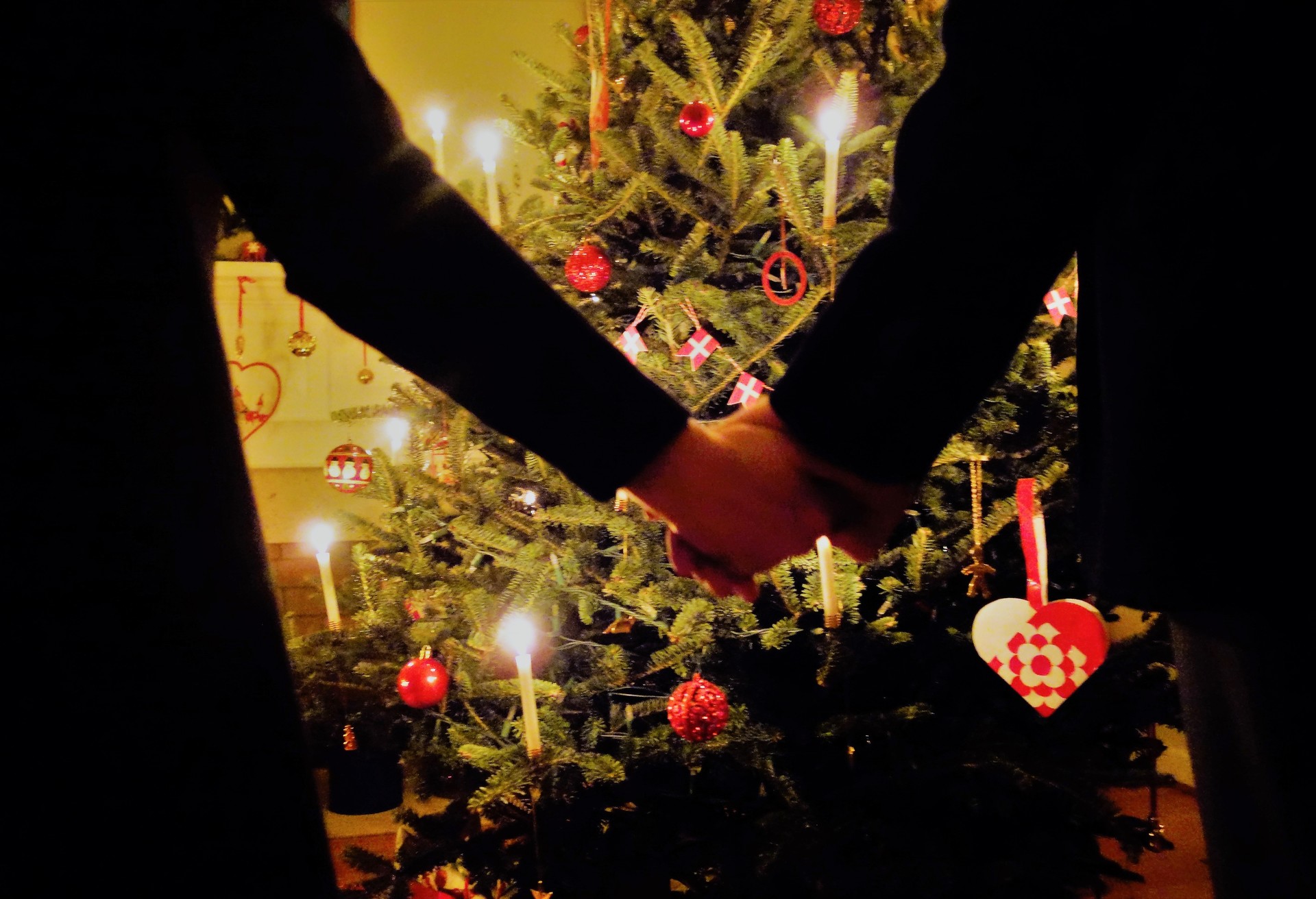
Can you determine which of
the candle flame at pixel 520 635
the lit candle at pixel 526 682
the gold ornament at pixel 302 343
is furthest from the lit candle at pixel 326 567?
the gold ornament at pixel 302 343

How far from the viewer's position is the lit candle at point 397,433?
6.71 feet

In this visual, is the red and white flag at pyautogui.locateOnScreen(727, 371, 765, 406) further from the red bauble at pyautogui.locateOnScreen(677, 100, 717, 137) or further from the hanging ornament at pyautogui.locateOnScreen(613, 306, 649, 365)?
the red bauble at pyautogui.locateOnScreen(677, 100, 717, 137)

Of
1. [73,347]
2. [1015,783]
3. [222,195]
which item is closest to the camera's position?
[73,347]

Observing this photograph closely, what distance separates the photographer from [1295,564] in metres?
0.34

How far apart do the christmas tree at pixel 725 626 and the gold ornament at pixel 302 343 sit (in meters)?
0.96

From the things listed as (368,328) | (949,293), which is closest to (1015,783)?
(949,293)

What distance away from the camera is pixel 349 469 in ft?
6.57

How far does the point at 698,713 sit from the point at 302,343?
1.92m

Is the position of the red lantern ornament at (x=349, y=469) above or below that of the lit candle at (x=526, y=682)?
above

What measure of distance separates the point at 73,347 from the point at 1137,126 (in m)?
0.46

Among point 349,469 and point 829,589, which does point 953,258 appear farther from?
point 349,469

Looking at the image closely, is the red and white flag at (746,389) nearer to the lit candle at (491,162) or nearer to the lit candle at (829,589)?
the lit candle at (829,589)

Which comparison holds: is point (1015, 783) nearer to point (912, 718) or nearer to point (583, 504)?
point (912, 718)

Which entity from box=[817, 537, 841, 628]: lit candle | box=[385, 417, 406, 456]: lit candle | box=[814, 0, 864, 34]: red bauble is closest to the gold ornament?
box=[385, 417, 406, 456]: lit candle
